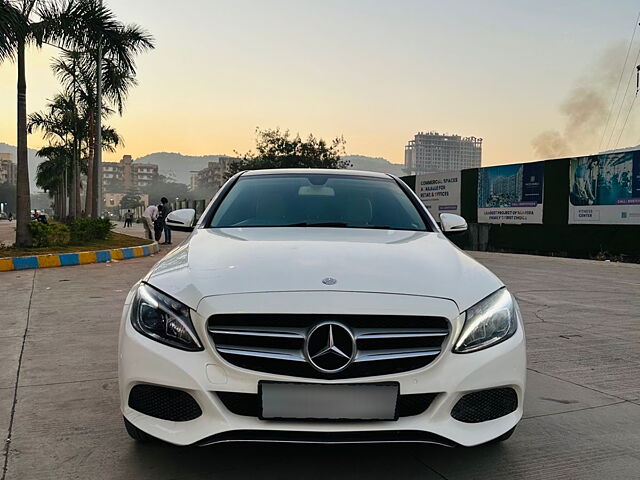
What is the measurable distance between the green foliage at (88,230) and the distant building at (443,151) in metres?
121

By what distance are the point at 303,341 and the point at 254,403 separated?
0.28m

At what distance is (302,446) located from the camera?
2.70 meters

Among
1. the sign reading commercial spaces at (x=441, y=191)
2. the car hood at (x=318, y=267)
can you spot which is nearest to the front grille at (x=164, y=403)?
the car hood at (x=318, y=267)

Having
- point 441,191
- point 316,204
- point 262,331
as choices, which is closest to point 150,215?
point 441,191

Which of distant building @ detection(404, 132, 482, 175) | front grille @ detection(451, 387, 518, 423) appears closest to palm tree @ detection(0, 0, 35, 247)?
front grille @ detection(451, 387, 518, 423)

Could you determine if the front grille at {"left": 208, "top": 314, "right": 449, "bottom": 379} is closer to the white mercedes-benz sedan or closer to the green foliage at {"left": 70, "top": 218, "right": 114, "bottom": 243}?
the white mercedes-benz sedan

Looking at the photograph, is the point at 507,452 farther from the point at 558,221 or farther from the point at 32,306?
the point at 558,221

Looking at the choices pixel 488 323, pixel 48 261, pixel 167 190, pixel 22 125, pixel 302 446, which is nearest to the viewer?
pixel 488 323

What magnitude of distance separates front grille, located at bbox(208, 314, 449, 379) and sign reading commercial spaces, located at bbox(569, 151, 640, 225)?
42.3 feet

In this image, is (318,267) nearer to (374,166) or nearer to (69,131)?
(69,131)

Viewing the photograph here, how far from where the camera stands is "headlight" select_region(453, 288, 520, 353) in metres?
2.26

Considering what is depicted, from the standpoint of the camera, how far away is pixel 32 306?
6828 mm

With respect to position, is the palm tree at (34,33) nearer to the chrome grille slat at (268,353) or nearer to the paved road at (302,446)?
the paved road at (302,446)

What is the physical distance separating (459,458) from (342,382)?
0.87 meters
